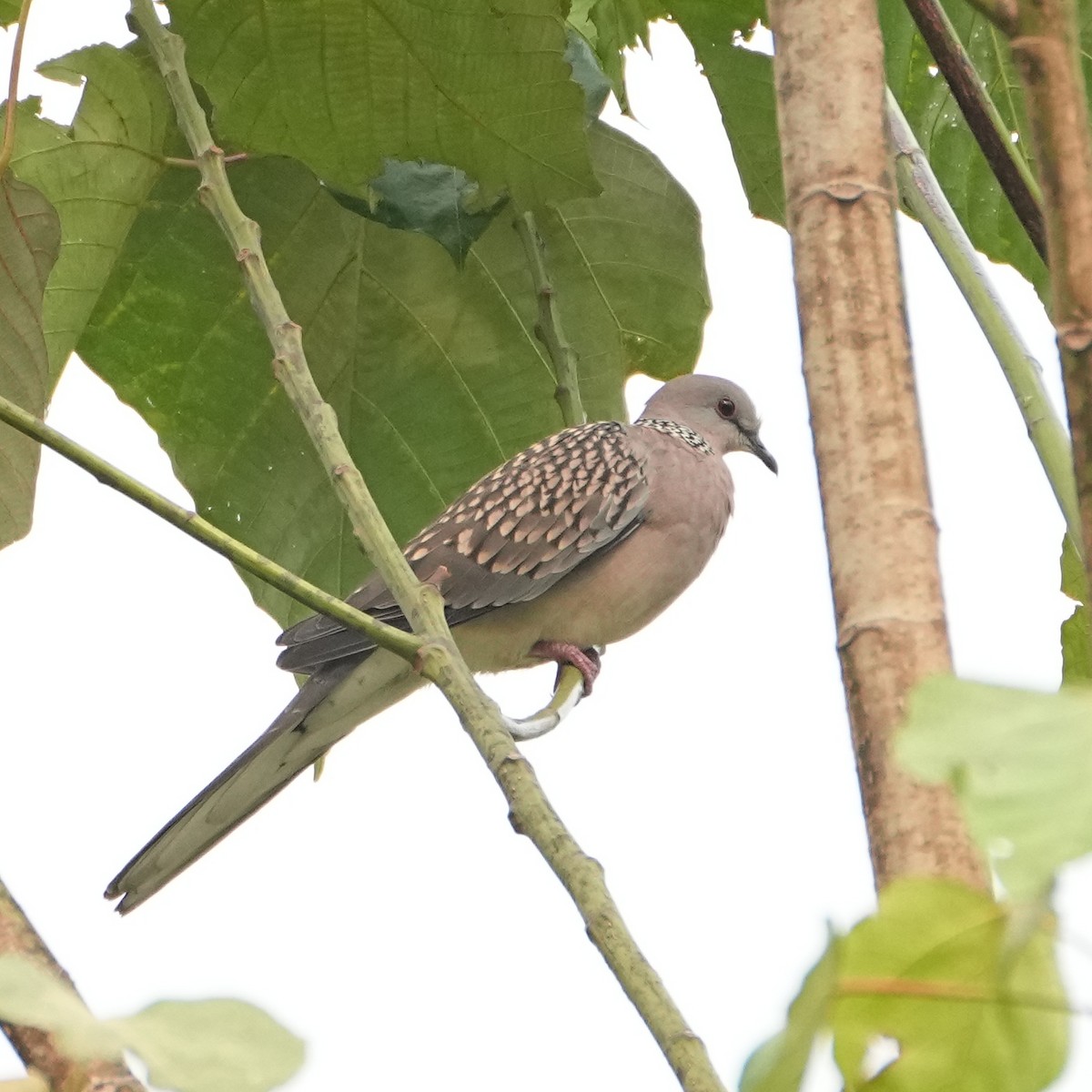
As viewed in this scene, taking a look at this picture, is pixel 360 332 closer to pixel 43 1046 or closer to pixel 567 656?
pixel 567 656

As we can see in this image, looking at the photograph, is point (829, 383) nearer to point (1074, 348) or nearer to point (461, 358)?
point (1074, 348)

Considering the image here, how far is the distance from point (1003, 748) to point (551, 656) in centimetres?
297

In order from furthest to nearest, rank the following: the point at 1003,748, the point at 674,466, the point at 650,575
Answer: the point at 674,466 < the point at 650,575 < the point at 1003,748

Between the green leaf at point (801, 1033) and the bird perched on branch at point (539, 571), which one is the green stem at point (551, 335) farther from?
the green leaf at point (801, 1033)

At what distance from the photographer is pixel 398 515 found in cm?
292

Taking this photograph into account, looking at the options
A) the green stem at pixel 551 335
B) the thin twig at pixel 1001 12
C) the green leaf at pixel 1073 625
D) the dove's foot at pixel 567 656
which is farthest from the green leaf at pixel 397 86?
Result: the thin twig at pixel 1001 12

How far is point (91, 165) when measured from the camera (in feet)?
8.30

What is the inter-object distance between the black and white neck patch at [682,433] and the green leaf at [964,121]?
4.46ft

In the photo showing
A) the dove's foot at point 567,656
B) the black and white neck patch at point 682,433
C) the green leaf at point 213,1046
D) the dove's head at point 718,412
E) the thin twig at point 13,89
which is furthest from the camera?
the dove's head at point 718,412

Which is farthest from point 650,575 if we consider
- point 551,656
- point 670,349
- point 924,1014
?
point 924,1014

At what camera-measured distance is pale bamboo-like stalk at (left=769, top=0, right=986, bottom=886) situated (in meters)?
0.87

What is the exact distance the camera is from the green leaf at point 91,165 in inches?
97.3

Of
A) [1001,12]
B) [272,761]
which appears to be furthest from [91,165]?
[1001,12]

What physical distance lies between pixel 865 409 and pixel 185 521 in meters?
0.72
